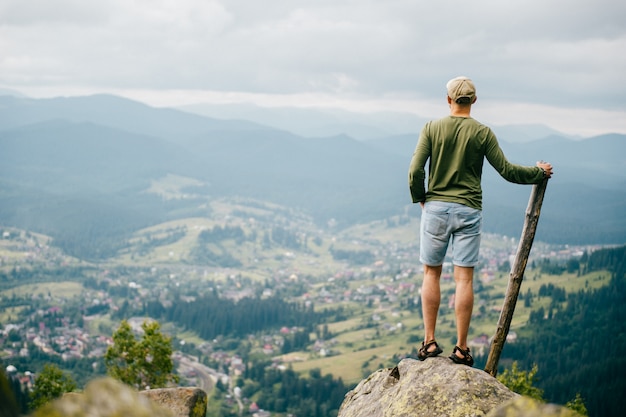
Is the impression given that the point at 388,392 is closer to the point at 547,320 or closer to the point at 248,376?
the point at 248,376

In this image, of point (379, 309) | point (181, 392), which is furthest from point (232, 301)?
point (181, 392)

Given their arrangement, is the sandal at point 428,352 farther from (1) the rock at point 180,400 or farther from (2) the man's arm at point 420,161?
(1) the rock at point 180,400

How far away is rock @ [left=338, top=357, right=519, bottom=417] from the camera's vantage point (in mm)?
7902

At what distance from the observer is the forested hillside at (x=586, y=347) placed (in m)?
96.0

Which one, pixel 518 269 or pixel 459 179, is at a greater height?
pixel 459 179

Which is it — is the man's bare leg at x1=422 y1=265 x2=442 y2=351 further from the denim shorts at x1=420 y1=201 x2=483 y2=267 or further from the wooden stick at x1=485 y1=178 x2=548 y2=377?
the wooden stick at x1=485 y1=178 x2=548 y2=377

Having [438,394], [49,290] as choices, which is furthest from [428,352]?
[49,290]

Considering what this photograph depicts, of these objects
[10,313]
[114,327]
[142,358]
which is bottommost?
[10,313]

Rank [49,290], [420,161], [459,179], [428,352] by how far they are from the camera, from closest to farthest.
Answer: [459,179] → [420,161] → [428,352] → [49,290]

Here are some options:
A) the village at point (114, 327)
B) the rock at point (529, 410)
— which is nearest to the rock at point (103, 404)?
the rock at point (529, 410)

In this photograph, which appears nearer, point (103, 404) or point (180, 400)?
point (103, 404)

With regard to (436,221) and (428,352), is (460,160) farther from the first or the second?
(428,352)

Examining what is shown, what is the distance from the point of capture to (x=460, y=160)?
8820mm

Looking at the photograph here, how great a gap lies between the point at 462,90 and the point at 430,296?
3633mm
